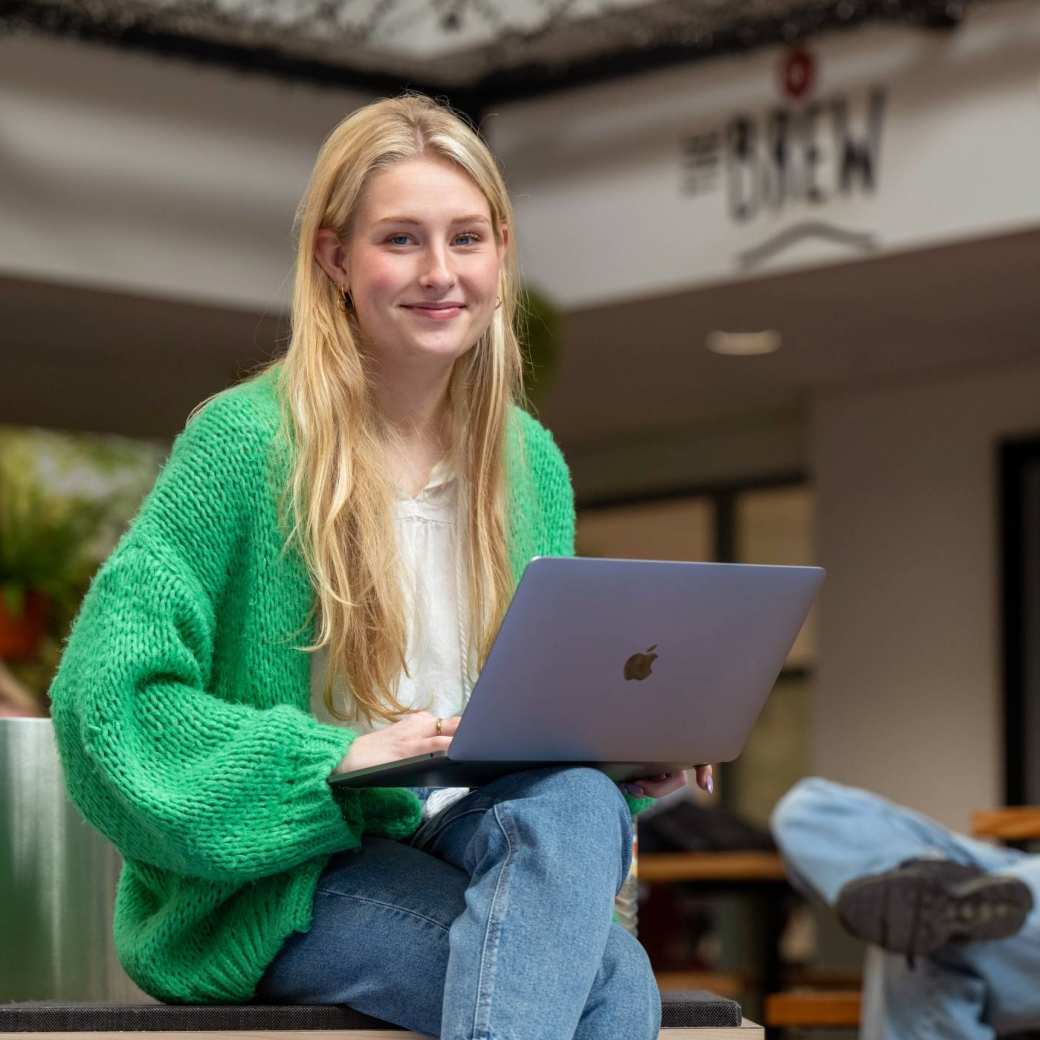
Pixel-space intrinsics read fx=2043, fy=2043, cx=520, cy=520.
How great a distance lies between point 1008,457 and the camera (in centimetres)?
702

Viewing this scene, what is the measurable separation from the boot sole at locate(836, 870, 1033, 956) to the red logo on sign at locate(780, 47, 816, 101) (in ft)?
7.51

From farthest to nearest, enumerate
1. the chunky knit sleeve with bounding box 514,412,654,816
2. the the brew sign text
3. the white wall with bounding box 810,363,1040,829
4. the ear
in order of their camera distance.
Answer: the white wall with bounding box 810,363,1040,829 < the the brew sign text < the chunky knit sleeve with bounding box 514,412,654,816 < the ear

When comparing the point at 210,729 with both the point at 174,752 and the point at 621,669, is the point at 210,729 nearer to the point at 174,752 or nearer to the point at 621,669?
the point at 174,752

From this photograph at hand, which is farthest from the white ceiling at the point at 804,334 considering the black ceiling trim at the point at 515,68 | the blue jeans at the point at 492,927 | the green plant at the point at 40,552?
the blue jeans at the point at 492,927

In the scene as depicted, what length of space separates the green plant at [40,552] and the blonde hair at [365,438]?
566cm

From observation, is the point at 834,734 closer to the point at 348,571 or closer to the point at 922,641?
the point at 922,641

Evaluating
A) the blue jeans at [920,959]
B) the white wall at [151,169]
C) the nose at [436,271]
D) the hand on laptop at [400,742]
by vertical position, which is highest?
the white wall at [151,169]

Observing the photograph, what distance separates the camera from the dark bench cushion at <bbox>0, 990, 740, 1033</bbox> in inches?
68.4

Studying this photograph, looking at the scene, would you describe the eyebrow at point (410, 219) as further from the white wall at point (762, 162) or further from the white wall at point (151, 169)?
the white wall at point (151, 169)

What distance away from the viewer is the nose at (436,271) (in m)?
1.89

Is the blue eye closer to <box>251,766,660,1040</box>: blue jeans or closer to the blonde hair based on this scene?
the blonde hair

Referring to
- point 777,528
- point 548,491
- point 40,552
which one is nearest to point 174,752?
point 548,491

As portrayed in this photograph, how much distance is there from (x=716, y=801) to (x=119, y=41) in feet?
14.5

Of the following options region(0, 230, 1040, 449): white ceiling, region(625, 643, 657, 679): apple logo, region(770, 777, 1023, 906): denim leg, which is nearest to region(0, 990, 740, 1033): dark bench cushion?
region(625, 643, 657, 679): apple logo
